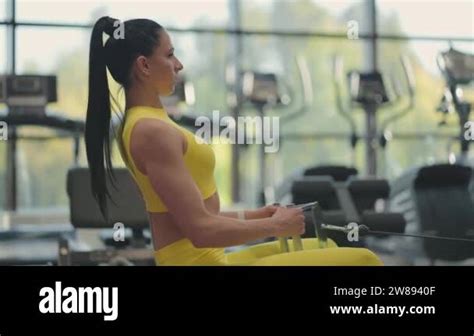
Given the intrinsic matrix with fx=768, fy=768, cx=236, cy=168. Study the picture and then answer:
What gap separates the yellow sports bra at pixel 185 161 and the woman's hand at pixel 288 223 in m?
0.17

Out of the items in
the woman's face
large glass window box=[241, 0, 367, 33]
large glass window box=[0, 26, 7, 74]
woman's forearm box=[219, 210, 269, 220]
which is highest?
large glass window box=[241, 0, 367, 33]

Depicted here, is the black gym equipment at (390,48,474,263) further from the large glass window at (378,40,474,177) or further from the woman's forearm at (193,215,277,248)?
the woman's forearm at (193,215,277,248)

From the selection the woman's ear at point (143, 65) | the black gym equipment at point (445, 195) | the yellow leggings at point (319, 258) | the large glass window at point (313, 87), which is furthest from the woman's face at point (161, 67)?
the large glass window at point (313, 87)

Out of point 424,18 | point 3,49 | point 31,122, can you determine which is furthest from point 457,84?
point 3,49

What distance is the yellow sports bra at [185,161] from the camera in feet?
5.79

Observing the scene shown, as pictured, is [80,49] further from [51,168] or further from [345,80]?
[345,80]

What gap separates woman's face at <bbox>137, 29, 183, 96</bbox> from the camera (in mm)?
1856

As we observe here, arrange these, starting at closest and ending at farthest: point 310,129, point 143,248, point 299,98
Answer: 1. point 143,248
2. point 299,98
3. point 310,129

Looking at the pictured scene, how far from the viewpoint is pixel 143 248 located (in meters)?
3.05

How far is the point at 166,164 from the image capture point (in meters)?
1.73

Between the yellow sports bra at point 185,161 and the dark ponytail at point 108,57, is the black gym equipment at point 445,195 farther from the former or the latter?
the dark ponytail at point 108,57

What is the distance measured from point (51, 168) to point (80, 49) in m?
0.86

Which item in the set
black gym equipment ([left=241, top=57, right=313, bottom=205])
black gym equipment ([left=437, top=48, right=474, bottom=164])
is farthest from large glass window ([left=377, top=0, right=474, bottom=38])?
black gym equipment ([left=241, top=57, right=313, bottom=205])
